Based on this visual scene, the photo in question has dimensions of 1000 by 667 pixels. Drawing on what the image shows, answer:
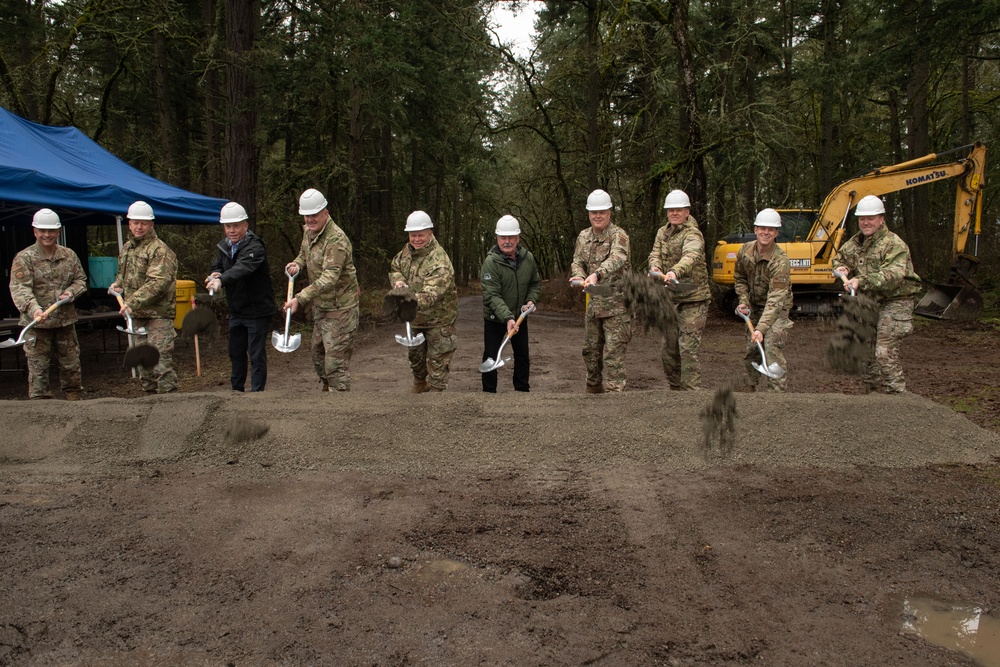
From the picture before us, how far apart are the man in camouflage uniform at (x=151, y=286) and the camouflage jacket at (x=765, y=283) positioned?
215 inches

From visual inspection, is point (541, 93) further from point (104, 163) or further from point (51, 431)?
point (51, 431)

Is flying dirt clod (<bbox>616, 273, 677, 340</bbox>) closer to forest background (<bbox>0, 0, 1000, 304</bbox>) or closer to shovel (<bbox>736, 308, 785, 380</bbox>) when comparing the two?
shovel (<bbox>736, 308, 785, 380</bbox>)

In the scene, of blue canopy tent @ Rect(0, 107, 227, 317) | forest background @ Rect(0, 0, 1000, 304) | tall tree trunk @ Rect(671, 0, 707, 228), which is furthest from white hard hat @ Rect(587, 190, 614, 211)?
tall tree trunk @ Rect(671, 0, 707, 228)

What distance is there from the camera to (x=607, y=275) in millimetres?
6945

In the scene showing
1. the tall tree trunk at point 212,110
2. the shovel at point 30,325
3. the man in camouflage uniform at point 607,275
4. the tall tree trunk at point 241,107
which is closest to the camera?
the man in camouflage uniform at point 607,275

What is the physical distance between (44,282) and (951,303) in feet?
42.5

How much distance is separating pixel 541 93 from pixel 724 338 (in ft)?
37.4

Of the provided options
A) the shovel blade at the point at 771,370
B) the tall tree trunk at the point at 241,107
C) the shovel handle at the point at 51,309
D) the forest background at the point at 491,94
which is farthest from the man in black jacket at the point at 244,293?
the forest background at the point at 491,94

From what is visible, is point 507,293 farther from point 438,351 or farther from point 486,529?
point 486,529

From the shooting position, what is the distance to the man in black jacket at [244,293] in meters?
6.75

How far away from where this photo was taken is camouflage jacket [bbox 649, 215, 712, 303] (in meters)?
6.84

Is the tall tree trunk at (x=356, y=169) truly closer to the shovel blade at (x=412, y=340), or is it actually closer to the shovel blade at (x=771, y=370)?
the shovel blade at (x=412, y=340)

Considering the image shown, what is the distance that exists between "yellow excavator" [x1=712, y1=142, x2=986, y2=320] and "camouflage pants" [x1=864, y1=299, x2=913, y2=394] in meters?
5.64

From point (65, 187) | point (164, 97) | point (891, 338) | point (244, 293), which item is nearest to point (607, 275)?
point (891, 338)
